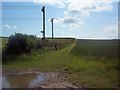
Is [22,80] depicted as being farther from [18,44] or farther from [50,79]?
[18,44]

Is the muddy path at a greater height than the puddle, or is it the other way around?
the muddy path

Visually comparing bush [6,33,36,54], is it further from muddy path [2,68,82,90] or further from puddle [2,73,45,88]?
puddle [2,73,45,88]

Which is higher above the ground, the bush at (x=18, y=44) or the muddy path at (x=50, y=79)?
the bush at (x=18, y=44)

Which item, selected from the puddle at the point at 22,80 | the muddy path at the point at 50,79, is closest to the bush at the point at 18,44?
the muddy path at the point at 50,79

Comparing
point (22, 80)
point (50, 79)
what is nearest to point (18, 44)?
point (22, 80)

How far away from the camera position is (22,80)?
13.2 meters

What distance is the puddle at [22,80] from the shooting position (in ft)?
39.2

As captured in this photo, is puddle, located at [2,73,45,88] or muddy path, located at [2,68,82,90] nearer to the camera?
muddy path, located at [2,68,82,90]

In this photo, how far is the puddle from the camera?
11945mm

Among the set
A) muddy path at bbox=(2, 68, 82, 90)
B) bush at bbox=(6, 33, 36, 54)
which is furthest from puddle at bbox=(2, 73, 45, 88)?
bush at bbox=(6, 33, 36, 54)

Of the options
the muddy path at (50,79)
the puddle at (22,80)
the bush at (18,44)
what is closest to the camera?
the muddy path at (50,79)

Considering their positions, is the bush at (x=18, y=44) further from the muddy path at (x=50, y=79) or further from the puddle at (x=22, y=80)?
the puddle at (x=22, y=80)

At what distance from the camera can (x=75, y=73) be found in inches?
578

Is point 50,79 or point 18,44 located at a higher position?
point 18,44
